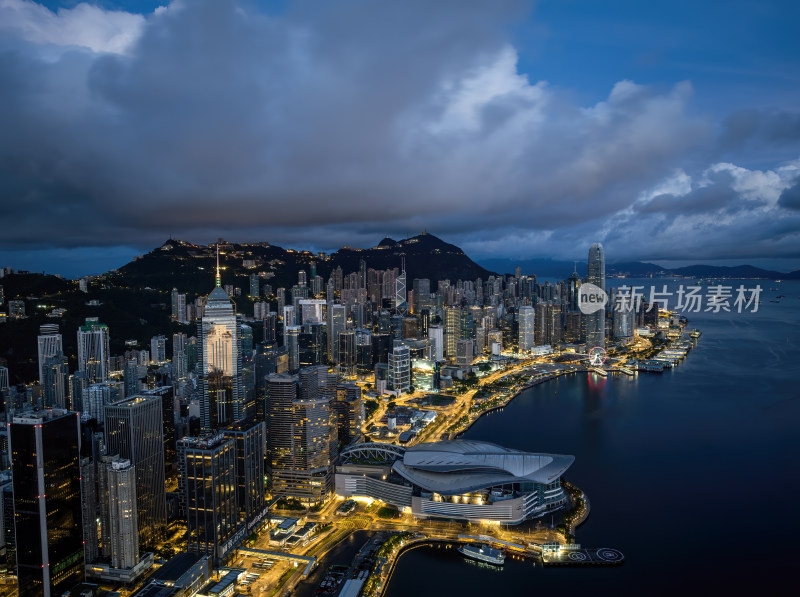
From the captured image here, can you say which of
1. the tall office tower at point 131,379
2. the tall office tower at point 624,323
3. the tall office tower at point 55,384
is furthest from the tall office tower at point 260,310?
the tall office tower at point 624,323

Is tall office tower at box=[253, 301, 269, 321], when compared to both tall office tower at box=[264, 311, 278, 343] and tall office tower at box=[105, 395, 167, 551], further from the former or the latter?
tall office tower at box=[105, 395, 167, 551]

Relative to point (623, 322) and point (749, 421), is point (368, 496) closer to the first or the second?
point (749, 421)

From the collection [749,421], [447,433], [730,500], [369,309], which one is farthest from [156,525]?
[369,309]

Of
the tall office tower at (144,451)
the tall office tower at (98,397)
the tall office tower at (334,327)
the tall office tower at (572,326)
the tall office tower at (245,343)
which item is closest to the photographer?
the tall office tower at (144,451)

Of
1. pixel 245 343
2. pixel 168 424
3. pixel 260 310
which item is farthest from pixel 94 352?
pixel 260 310

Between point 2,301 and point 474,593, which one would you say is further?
point 2,301

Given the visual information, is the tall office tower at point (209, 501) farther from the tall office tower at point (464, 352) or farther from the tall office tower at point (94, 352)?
the tall office tower at point (464, 352)

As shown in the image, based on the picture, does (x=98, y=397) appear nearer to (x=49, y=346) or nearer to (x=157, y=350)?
(x=49, y=346)
